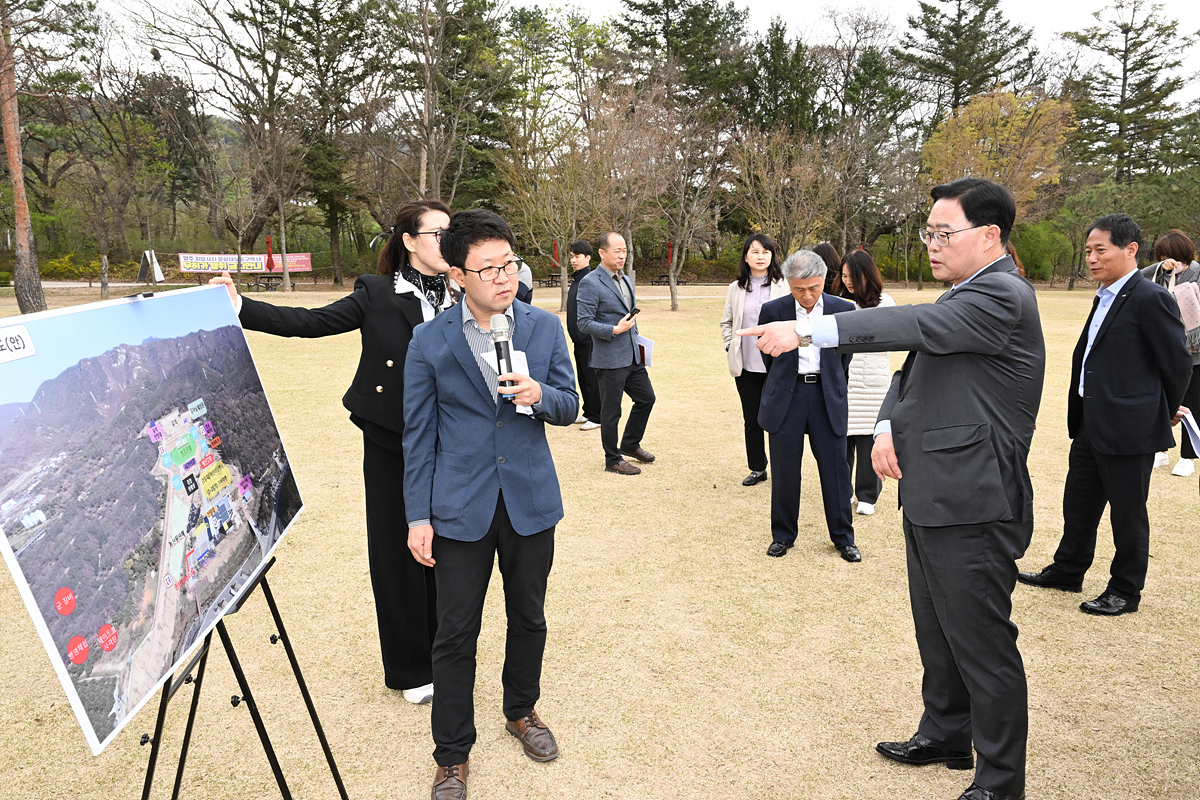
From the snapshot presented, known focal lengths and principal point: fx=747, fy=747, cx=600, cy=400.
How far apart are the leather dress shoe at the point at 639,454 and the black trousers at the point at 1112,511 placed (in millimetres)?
3492

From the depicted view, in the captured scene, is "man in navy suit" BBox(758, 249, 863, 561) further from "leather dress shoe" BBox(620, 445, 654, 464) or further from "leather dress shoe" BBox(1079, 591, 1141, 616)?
"leather dress shoe" BBox(620, 445, 654, 464)

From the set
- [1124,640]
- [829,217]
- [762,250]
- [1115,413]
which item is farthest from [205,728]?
[829,217]

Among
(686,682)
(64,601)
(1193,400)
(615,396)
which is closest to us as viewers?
(64,601)

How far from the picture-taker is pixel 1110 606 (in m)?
3.87

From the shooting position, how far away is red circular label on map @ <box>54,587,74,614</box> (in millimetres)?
1421

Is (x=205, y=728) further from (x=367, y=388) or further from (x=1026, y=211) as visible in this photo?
(x=1026, y=211)

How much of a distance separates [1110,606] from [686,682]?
2.33 meters

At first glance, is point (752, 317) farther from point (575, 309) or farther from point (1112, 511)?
point (1112, 511)

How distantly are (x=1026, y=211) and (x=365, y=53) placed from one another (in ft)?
96.2

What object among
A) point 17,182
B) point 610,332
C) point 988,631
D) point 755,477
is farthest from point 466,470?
point 17,182

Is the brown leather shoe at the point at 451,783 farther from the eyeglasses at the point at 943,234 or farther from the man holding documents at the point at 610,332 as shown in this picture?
the man holding documents at the point at 610,332

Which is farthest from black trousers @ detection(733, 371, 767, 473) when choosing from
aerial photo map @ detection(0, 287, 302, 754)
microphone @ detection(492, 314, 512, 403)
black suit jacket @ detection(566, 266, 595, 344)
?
aerial photo map @ detection(0, 287, 302, 754)

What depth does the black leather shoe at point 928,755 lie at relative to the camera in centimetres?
271

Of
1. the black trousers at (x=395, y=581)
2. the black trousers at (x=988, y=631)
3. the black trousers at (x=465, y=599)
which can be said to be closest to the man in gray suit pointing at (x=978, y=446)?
the black trousers at (x=988, y=631)
